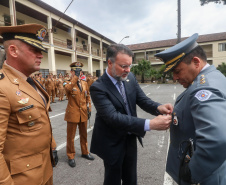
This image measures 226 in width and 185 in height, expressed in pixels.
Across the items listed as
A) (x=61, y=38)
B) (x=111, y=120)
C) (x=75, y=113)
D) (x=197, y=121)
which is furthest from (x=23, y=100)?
(x=61, y=38)

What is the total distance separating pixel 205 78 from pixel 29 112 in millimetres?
1473

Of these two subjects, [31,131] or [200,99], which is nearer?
[200,99]

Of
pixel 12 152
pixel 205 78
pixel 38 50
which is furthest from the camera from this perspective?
pixel 38 50

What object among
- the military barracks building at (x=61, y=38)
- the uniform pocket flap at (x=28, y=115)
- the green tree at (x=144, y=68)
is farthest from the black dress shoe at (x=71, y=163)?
the green tree at (x=144, y=68)

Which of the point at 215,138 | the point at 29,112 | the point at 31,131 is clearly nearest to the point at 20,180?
the point at 31,131

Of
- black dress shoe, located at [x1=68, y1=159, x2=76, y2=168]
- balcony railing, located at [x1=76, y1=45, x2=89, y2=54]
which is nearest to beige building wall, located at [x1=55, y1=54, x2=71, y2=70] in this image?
balcony railing, located at [x1=76, y1=45, x2=89, y2=54]

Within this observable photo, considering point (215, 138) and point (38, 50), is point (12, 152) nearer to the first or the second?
point (38, 50)

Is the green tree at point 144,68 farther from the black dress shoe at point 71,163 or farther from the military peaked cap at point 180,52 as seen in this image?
the military peaked cap at point 180,52

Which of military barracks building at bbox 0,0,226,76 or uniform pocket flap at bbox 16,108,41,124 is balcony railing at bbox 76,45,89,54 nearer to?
military barracks building at bbox 0,0,226,76

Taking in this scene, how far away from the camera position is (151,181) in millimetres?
2617

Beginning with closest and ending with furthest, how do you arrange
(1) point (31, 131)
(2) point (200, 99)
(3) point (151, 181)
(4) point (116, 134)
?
(2) point (200, 99) → (1) point (31, 131) → (4) point (116, 134) → (3) point (151, 181)

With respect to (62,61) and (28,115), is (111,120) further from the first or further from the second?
(62,61)

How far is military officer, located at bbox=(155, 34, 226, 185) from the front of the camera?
3.14 feet

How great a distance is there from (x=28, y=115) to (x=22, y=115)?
51mm
